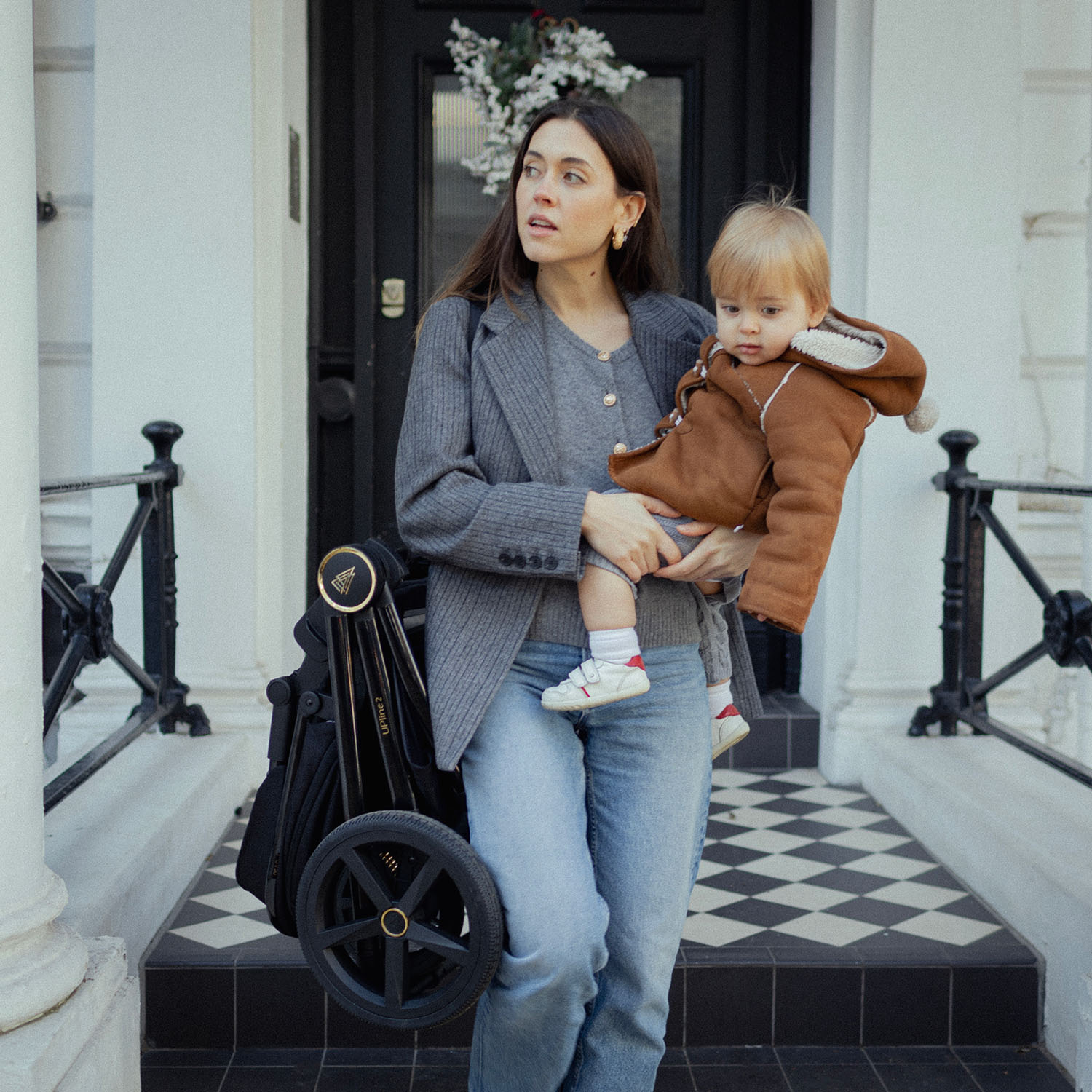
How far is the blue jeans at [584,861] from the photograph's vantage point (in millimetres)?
1734

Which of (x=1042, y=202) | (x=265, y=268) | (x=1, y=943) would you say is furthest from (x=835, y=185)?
(x=1, y=943)

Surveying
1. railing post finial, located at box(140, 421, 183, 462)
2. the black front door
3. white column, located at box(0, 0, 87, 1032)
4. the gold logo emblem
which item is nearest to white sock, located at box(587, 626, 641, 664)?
the gold logo emblem

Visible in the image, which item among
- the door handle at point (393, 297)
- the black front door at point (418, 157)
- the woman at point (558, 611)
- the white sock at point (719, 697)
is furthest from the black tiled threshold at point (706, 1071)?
the door handle at point (393, 297)

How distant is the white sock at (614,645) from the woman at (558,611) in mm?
72

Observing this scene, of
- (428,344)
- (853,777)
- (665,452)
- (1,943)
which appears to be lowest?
(853,777)

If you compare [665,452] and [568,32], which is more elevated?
[568,32]

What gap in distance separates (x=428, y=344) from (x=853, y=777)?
270 cm

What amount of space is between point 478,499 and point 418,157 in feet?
9.91

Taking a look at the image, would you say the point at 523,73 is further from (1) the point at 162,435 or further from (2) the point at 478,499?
(2) the point at 478,499

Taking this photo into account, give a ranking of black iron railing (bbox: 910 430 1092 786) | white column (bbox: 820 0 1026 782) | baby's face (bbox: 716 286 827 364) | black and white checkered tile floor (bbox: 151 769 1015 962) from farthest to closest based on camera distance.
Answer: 1. white column (bbox: 820 0 1026 782)
2. black iron railing (bbox: 910 430 1092 786)
3. black and white checkered tile floor (bbox: 151 769 1015 962)
4. baby's face (bbox: 716 286 827 364)

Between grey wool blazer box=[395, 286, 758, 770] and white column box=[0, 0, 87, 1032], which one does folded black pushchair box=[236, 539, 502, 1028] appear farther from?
white column box=[0, 0, 87, 1032]

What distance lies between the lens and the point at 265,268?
3.95 m

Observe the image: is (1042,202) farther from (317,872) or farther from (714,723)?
(317,872)

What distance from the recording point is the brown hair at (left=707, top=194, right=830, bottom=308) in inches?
71.1
